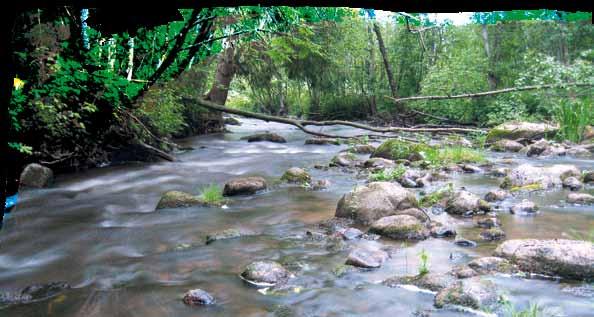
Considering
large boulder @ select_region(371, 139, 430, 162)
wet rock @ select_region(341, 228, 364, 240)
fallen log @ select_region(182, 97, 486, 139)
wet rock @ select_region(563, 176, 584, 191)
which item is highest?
fallen log @ select_region(182, 97, 486, 139)

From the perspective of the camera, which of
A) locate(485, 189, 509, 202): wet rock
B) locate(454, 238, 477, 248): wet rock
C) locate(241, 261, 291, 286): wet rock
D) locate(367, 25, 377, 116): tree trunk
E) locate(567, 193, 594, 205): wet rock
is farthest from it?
locate(367, 25, 377, 116): tree trunk

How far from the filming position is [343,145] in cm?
1476

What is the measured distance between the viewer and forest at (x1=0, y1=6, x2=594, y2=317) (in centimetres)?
391

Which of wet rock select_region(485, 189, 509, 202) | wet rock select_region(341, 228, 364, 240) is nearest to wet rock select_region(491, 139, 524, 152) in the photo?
wet rock select_region(485, 189, 509, 202)

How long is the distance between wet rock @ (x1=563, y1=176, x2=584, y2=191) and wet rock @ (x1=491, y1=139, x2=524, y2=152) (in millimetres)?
4579

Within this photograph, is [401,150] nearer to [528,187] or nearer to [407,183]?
[407,183]

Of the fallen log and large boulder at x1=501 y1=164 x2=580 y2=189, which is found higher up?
the fallen log

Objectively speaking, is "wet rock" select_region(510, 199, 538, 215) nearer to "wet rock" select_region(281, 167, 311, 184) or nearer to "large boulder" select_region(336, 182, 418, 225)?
"large boulder" select_region(336, 182, 418, 225)

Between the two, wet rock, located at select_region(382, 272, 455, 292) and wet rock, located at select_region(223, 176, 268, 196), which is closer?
wet rock, located at select_region(382, 272, 455, 292)

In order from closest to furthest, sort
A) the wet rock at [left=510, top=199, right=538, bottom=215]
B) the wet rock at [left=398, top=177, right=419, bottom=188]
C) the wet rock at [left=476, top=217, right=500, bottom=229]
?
the wet rock at [left=476, top=217, right=500, bottom=229] < the wet rock at [left=510, top=199, right=538, bottom=215] < the wet rock at [left=398, top=177, right=419, bottom=188]

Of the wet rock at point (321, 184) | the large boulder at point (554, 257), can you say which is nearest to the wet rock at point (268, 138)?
the wet rock at point (321, 184)

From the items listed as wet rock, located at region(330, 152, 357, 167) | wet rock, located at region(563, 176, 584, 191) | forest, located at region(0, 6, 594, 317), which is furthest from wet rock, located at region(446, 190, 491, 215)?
wet rock, located at region(330, 152, 357, 167)

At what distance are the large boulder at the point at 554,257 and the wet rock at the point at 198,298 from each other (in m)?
2.46

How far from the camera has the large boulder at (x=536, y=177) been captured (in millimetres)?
7922
